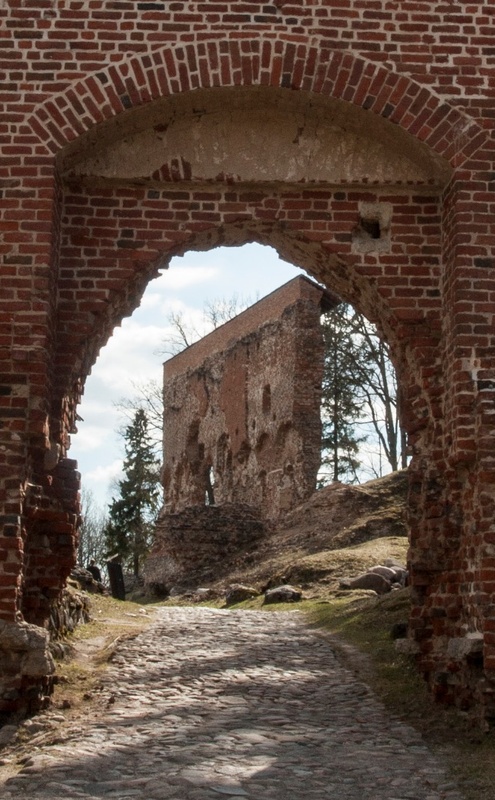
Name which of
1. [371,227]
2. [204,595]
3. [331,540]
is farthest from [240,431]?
[371,227]

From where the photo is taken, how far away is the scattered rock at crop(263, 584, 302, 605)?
49.8 feet

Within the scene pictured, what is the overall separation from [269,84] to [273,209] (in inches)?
36.6

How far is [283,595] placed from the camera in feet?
50.1

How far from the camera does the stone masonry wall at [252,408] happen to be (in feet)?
90.9

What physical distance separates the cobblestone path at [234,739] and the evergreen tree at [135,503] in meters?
27.4

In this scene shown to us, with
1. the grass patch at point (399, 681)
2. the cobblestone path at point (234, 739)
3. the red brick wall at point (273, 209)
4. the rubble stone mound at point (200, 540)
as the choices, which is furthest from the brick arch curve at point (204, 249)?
the rubble stone mound at point (200, 540)

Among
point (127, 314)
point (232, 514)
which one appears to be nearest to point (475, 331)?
point (127, 314)

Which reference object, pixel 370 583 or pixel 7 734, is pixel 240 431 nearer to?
pixel 370 583

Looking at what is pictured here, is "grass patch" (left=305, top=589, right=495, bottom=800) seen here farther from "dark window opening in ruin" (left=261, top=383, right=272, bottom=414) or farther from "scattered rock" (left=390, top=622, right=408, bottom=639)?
"dark window opening in ruin" (left=261, top=383, right=272, bottom=414)

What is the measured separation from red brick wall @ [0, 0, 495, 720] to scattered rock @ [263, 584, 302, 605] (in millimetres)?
7582

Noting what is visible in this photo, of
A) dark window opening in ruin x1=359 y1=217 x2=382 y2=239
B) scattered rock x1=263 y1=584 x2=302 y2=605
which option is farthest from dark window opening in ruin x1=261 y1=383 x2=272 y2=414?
dark window opening in ruin x1=359 y1=217 x2=382 y2=239

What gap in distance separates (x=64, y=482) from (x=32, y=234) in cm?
187

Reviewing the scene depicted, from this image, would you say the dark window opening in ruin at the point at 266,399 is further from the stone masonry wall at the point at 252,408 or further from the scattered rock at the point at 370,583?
the scattered rock at the point at 370,583

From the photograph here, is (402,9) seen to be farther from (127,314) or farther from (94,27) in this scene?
(127,314)
